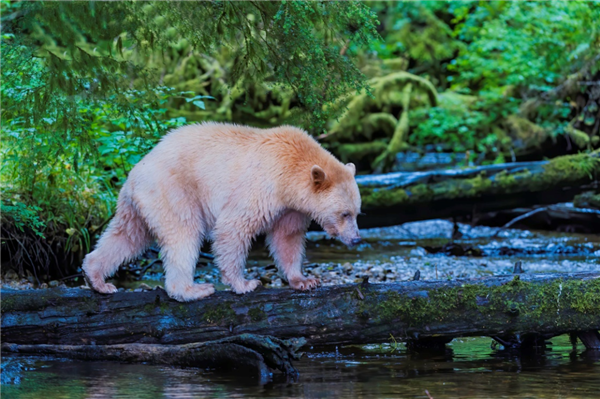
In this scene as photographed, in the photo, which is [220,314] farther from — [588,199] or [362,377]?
[588,199]

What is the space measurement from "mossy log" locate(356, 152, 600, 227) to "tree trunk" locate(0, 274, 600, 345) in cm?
557

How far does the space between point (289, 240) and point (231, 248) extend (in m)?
0.63

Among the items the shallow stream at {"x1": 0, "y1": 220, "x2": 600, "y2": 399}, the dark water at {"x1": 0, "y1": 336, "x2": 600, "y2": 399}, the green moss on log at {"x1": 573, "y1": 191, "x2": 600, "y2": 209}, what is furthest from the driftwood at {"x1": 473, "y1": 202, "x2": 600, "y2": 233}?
the dark water at {"x1": 0, "y1": 336, "x2": 600, "y2": 399}

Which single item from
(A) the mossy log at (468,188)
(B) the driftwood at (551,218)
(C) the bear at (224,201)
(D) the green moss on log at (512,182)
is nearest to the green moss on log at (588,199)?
(A) the mossy log at (468,188)

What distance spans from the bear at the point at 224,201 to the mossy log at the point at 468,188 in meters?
5.21

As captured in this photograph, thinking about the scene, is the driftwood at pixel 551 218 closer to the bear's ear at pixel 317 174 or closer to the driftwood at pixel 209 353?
the bear's ear at pixel 317 174

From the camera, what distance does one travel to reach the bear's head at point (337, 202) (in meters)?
5.56

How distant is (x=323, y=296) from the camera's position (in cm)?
523

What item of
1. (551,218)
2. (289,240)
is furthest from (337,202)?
(551,218)

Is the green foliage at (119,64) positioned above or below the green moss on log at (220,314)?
above

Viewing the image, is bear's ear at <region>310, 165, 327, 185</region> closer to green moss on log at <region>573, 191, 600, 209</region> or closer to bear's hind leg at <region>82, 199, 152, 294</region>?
bear's hind leg at <region>82, 199, 152, 294</region>

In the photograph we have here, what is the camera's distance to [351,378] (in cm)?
462

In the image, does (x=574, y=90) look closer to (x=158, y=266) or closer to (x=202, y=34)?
(x=158, y=266)

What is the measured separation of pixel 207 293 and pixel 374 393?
1841mm
